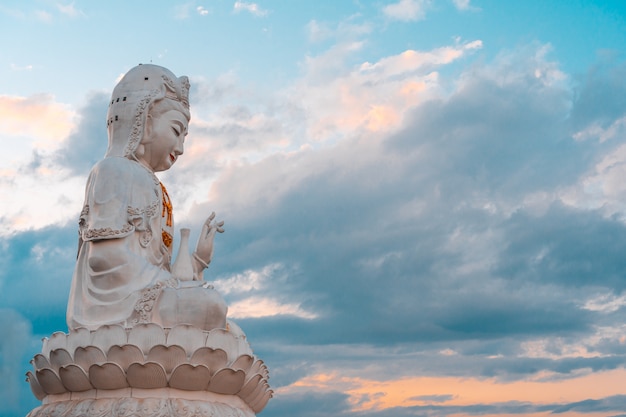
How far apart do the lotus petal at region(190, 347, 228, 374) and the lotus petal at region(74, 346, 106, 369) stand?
100 centimetres

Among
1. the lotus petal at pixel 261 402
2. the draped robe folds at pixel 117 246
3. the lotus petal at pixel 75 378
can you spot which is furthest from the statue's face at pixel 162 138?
the lotus petal at pixel 261 402

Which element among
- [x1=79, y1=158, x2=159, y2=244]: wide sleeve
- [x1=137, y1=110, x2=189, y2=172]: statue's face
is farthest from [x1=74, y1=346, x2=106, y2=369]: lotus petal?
[x1=137, y1=110, x2=189, y2=172]: statue's face

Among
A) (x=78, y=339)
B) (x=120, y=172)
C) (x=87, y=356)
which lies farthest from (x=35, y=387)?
(x=120, y=172)

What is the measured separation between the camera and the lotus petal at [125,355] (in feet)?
29.1

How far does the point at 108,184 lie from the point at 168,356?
2721 millimetres

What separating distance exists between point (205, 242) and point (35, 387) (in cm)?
295

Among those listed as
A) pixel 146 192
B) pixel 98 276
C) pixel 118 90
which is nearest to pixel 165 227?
pixel 146 192

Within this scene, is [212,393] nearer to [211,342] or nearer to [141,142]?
[211,342]

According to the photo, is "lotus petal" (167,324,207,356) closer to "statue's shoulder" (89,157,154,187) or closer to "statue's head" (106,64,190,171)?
"statue's shoulder" (89,157,154,187)

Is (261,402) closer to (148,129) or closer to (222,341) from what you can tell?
(222,341)

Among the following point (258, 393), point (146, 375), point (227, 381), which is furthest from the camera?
point (258, 393)

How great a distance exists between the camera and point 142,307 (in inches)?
383

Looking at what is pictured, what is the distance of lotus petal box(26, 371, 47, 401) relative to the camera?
32.4 ft

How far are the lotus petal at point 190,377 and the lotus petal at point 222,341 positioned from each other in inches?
11.4
